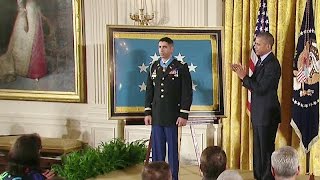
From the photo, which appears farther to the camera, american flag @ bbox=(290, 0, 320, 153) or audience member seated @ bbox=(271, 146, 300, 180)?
american flag @ bbox=(290, 0, 320, 153)

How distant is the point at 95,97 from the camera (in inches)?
262

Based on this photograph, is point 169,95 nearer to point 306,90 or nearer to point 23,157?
point 306,90

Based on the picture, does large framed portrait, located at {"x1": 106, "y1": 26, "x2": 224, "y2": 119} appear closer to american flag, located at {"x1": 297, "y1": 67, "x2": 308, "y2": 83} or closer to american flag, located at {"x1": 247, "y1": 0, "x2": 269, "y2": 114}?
american flag, located at {"x1": 247, "y1": 0, "x2": 269, "y2": 114}

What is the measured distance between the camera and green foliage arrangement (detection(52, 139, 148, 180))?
5332mm

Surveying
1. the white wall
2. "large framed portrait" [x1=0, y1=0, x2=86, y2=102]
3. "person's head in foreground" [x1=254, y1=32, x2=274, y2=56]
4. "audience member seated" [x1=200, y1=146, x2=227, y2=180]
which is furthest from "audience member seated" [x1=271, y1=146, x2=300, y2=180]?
"large framed portrait" [x1=0, y1=0, x2=86, y2=102]

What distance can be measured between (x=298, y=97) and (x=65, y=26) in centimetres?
301

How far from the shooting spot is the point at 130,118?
17.1 ft

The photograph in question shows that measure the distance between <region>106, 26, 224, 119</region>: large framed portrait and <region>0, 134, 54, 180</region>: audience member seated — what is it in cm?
191

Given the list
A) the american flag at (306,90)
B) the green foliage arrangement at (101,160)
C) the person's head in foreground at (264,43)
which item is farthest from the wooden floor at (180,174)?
the person's head in foreground at (264,43)

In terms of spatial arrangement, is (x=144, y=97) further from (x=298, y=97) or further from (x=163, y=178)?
(x=163, y=178)

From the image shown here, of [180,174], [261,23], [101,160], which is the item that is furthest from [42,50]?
[261,23]

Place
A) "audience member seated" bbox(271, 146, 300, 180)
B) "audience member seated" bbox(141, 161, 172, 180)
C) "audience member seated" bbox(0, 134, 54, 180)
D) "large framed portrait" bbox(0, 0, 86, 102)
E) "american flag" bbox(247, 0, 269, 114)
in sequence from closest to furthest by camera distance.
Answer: "audience member seated" bbox(141, 161, 172, 180)
"audience member seated" bbox(271, 146, 300, 180)
"audience member seated" bbox(0, 134, 54, 180)
"american flag" bbox(247, 0, 269, 114)
"large framed portrait" bbox(0, 0, 86, 102)

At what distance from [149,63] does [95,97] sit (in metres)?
1.67

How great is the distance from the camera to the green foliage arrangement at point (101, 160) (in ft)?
17.5
